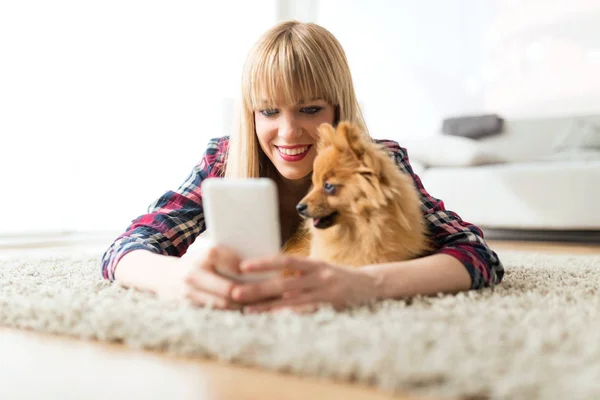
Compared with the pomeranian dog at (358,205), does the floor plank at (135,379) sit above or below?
below

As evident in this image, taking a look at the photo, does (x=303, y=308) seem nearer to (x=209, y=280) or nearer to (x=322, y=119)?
(x=209, y=280)

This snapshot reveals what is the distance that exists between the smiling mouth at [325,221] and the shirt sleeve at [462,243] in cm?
30

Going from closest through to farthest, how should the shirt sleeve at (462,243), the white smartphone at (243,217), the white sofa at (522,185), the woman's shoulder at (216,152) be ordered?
1. the white smartphone at (243,217)
2. the shirt sleeve at (462,243)
3. the woman's shoulder at (216,152)
4. the white sofa at (522,185)

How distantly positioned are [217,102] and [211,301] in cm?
325

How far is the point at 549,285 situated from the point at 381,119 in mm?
4353

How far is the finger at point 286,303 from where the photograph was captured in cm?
105

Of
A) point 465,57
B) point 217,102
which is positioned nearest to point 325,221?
point 217,102

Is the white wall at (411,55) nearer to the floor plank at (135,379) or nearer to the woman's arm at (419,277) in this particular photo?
the woman's arm at (419,277)

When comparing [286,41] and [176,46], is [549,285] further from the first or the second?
[176,46]

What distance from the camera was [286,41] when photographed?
155 cm

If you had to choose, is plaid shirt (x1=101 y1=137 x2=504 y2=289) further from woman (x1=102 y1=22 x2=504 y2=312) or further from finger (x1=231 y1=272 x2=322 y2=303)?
finger (x1=231 y1=272 x2=322 y2=303)

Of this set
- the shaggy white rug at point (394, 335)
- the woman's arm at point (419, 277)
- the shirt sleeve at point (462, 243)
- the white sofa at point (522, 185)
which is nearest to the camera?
the shaggy white rug at point (394, 335)

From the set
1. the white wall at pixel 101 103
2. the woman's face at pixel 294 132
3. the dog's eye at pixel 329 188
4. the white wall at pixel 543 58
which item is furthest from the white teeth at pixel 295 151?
the white wall at pixel 543 58

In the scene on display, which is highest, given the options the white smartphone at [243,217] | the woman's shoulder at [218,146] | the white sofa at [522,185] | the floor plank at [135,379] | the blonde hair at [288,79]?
the blonde hair at [288,79]
